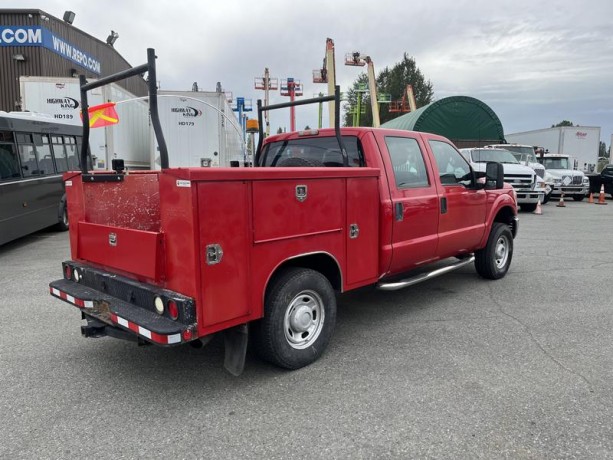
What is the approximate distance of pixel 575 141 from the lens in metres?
29.1

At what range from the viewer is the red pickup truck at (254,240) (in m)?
3.00

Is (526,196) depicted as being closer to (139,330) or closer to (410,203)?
(410,203)

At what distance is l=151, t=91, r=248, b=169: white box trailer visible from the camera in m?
13.3

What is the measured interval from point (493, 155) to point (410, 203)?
13.5 metres

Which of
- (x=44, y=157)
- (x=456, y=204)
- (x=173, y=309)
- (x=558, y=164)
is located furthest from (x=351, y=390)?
(x=558, y=164)

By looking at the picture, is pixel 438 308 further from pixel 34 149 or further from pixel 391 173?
pixel 34 149

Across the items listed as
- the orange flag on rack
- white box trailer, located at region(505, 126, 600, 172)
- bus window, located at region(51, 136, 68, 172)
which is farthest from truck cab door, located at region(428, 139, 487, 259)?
white box trailer, located at region(505, 126, 600, 172)

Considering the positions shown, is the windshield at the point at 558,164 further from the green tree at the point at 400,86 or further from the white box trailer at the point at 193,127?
the green tree at the point at 400,86

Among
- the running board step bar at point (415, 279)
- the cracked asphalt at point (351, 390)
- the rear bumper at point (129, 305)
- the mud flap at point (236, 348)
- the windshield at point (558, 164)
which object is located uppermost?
the windshield at point (558, 164)

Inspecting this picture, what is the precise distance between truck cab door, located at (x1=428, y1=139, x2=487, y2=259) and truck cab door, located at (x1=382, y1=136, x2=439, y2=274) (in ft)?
0.63

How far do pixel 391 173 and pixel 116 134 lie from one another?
11.4 m

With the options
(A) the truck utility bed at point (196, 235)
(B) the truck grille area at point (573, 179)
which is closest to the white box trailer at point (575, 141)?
(B) the truck grille area at point (573, 179)

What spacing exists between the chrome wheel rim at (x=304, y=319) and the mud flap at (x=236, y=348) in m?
0.35

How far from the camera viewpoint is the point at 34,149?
971 cm
